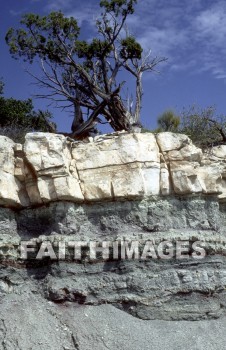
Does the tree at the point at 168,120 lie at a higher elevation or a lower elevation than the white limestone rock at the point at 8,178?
higher

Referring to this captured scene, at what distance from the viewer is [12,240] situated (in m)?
7.92

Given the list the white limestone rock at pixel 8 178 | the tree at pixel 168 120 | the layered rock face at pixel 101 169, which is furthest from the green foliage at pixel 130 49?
the white limestone rock at pixel 8 178

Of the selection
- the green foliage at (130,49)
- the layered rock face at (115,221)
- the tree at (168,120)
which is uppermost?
the green foliage at (130,49)

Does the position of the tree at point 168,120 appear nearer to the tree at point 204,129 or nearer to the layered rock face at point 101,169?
the tree at point 204,129

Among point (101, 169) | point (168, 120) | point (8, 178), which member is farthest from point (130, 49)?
point (8, 178)

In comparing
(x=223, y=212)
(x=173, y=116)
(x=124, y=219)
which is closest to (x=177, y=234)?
(x=124, y=219)

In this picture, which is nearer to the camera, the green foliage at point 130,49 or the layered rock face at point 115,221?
the layered rock face at point 115,221

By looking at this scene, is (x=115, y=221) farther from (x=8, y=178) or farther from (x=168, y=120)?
(x=168, y=120)

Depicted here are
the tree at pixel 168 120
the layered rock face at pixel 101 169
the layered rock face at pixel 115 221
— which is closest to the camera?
the layered rock face at pixel 115 221

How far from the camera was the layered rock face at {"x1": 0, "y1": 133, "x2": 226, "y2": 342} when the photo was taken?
7859 millimetres

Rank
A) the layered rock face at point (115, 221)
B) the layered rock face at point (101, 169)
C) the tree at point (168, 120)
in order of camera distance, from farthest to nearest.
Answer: the tree at point (168, 120)
the layered rock face at point (101, 169)
the layered rock face at point (115, 221)

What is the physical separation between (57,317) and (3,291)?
89 centimetres

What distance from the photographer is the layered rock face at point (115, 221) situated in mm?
7859

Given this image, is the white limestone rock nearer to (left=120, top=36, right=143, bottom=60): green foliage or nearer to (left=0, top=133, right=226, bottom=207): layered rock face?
(left=0, top=133, right=226, bottom=207): layered rock face
